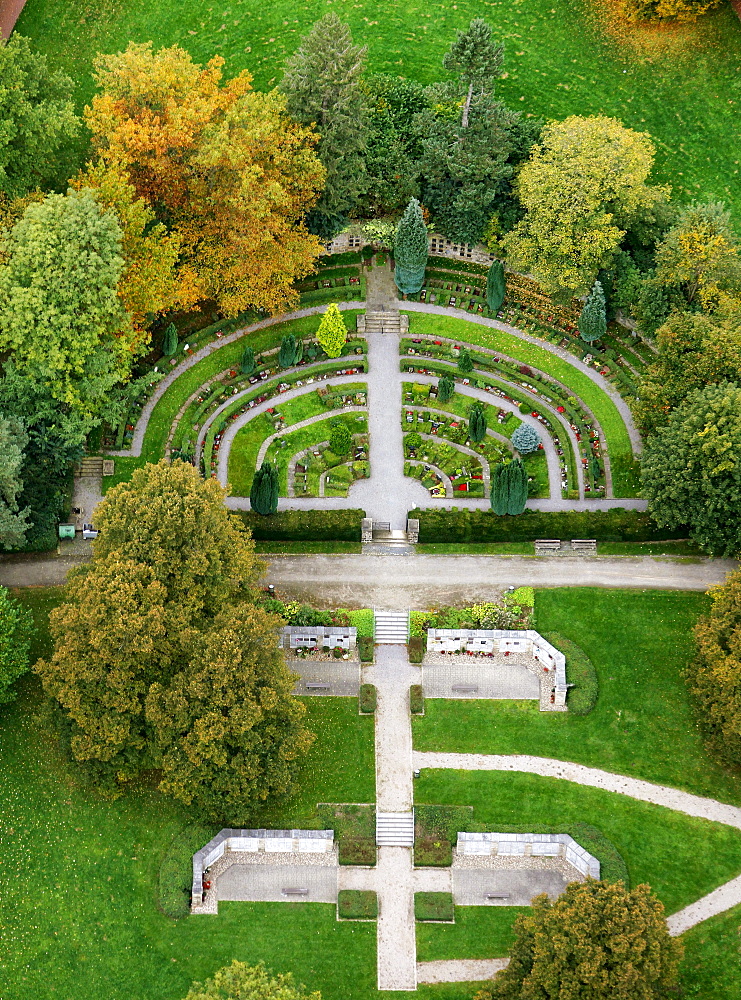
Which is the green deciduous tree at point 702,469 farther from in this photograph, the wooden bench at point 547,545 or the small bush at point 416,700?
the small bush at point 416,700

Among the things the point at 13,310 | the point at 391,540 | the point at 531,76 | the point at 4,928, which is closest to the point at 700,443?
the point at 391,540

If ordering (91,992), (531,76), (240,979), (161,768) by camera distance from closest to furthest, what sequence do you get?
1. (240,979)
2. (91,992)
3. (161,768)
4. (531,76)

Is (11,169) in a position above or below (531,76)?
below

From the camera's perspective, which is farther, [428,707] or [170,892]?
[428,707]

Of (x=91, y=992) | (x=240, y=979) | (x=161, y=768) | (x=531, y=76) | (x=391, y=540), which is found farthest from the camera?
(x=531, y=76)

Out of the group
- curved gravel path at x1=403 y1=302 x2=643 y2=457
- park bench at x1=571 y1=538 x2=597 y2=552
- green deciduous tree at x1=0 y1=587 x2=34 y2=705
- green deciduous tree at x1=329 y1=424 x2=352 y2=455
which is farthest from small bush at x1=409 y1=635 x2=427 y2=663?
green deciduous tree at x1=0 y1=587 x2=34 y2=705

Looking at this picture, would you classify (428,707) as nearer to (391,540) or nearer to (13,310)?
(391,540)

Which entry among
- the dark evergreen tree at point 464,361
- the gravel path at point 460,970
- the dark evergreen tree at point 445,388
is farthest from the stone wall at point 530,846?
the dark evergreen tree at point 464,361

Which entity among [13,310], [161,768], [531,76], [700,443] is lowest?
[161,768]
